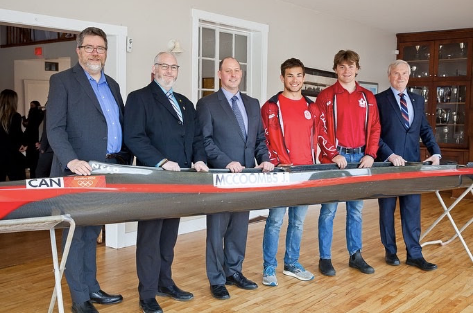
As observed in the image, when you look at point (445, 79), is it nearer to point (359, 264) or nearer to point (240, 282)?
point (359, 264)

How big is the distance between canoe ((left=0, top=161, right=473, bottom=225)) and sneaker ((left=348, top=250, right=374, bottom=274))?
0.59m

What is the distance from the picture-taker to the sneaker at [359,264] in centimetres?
401

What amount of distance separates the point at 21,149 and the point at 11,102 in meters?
0.65

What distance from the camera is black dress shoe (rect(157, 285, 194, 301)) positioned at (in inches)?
132

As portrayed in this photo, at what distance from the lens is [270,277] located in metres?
3.70

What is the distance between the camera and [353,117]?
154 inches

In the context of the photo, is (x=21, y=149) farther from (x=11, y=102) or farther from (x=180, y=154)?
(x=180, y=154)

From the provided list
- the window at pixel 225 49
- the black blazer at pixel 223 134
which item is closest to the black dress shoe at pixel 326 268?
the black blazer at pixel 223 134

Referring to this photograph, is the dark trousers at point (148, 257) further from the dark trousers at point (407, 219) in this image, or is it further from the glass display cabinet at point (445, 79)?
the glass display cabinet at point (445, 79)

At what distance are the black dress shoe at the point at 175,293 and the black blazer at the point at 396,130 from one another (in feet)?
5.78

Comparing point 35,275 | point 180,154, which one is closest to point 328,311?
point 180,154

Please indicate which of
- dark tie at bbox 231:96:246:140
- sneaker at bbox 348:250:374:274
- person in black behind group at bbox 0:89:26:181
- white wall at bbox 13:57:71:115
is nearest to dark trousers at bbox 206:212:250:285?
dark tie at bbox 231:96:246:140

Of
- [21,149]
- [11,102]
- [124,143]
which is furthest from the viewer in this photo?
[21,149]

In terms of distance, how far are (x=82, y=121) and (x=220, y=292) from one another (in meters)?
1.34
